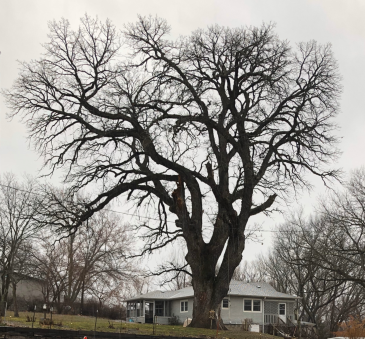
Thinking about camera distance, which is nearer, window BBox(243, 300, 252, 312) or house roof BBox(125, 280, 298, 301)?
house roof BBox(125, 280, 298, 301)

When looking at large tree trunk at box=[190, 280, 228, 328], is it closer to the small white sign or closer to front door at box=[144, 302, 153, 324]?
the small white sign

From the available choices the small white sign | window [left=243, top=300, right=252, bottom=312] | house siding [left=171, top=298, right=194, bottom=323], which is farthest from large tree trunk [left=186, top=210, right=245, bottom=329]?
house siding [left=171, top=298, right=194, bottom=323]

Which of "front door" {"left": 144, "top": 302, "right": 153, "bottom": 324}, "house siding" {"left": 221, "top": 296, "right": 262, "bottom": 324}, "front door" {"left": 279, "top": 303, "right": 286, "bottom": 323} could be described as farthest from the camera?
"front door" {"left": 144, "top": 302, "right": 153, "bottom": 324}

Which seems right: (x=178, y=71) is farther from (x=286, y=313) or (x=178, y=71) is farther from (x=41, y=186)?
(x=286, y=313)

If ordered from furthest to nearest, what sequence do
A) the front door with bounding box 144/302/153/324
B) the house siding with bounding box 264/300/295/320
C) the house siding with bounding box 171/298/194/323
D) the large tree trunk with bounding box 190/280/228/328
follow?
the front door with bounding box 144/302/153/324, the house siding with bounding box 171/298/194/323, the house siding with bounding box 264/300/295/320, the large tree trunk with bounding box 190/280/228/328

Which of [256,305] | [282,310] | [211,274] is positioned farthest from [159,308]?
[211,274]

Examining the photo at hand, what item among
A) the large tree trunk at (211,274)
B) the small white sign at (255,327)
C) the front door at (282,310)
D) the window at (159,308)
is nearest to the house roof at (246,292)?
the window at (159,308)

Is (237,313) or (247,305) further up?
(247,305)

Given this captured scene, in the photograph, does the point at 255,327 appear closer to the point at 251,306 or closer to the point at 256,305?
the point at 251,306

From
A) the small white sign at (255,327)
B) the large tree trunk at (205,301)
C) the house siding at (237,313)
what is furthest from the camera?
the house siding at (237,313)

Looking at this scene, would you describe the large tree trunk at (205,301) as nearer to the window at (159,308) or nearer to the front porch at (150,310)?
the front porch at (150,310)

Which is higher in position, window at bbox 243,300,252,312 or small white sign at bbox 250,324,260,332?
window at bbox 243,300,252,312

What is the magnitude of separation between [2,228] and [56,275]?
8.63 metres

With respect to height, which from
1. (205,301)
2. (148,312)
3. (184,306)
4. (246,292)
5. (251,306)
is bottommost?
(148,312)
